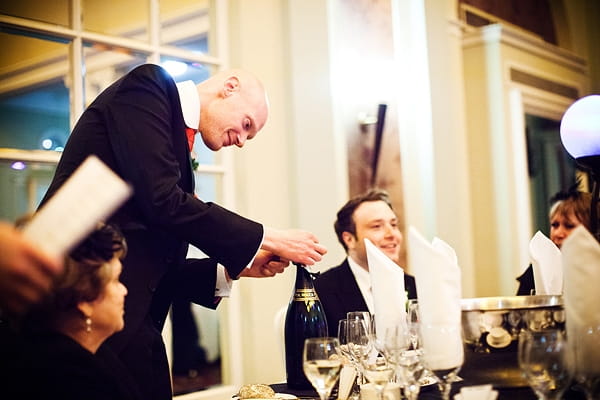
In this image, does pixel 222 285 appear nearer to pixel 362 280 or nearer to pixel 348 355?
pixel 348 355

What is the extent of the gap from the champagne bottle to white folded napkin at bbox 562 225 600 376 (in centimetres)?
69

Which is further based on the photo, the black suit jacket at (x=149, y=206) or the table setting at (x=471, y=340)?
the black suit jacket at (x=149, y=206)

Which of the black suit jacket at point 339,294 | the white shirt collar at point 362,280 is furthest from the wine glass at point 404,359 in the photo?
the white shirt collar at point 362,280

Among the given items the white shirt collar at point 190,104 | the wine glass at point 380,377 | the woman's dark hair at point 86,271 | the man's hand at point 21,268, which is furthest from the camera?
the white shirt collar at point 190,104

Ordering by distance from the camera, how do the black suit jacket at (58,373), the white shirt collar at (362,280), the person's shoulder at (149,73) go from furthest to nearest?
the white shirt collar at (362,280) < the person's shoulder at (149,73) < the black suit jacket at (58,373)

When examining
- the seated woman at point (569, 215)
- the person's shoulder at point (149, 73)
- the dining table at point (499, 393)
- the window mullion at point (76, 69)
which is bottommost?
the dining table at point (499, 393)

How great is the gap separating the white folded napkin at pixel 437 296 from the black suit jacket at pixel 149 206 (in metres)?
0.48

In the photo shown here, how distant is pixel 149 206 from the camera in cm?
184

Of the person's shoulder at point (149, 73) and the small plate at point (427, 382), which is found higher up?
the person's shoulder at point (149, 73)

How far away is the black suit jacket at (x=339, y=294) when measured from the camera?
2963mm

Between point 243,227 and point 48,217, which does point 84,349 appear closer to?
point 48,217

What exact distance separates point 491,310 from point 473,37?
4.15 metres

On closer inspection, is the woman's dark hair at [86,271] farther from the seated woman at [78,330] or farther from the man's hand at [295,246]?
the man's hand at [295,246]

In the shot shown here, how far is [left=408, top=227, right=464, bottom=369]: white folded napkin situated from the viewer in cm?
152
